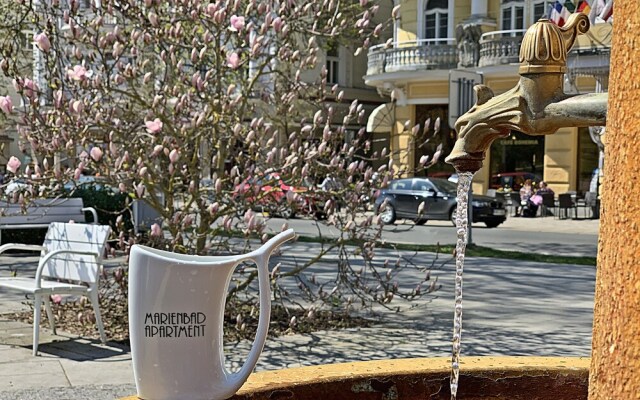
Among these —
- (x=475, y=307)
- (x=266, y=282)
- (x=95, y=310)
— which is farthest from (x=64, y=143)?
(x=266, y=282)

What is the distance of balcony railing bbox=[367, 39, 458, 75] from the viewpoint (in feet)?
100

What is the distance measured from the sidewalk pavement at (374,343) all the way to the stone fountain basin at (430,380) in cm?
313

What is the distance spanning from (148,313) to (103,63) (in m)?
5.27

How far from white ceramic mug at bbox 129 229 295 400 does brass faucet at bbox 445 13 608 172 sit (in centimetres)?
69

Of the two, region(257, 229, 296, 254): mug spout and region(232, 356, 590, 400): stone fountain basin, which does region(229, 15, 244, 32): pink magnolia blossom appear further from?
region(257, 229, 296, 254): mug spout

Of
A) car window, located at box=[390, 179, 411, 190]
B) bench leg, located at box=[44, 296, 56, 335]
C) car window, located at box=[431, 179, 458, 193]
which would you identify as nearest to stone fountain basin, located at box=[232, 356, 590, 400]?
bench leg, located at box=[44, 296, 56, 335]

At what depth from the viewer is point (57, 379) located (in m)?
5.84

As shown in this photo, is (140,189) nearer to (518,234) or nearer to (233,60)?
(233,60)

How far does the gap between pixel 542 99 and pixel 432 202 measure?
2308 centimetres

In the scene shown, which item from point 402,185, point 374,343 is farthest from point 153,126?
point 402,185

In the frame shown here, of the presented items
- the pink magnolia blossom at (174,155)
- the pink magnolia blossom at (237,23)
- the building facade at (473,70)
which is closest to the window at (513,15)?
the building facade at (473,70)

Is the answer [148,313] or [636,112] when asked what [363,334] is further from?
[636,112]

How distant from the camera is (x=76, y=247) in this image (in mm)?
7461

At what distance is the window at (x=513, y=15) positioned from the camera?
29.2m
